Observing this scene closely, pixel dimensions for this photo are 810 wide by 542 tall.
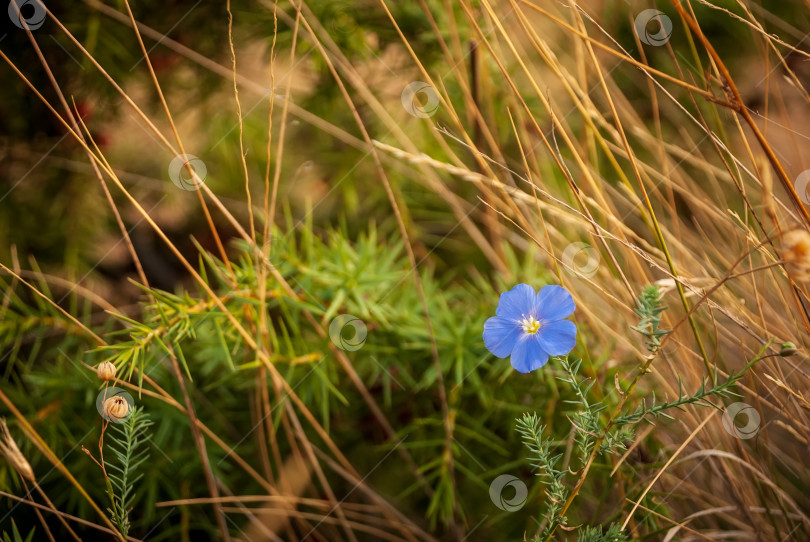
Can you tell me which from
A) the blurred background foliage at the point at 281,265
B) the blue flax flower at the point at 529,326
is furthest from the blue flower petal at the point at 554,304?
the blurred background foliage at the point at 281,265

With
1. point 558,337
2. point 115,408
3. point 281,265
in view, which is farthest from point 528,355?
point 281,265

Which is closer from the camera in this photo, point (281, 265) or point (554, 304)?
point (554, 304)

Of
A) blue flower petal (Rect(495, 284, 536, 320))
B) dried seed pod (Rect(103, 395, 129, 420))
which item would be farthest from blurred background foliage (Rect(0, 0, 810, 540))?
blue flower petal (Rect(495, 284, 536, 320))

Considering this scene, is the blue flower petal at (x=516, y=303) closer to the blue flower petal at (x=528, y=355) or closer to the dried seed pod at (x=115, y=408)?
the blue flower petal at (x=528, y=355)

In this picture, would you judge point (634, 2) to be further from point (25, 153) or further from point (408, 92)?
point (25, 153)

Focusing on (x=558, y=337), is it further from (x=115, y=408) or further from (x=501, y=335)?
(x=115, y=408)

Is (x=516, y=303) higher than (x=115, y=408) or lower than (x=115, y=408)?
higher

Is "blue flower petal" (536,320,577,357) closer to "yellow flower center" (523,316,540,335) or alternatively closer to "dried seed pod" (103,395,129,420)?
"yellow flower center" (523,316,540,335)
